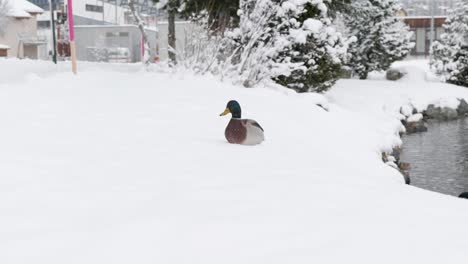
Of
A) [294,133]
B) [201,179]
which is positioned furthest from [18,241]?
[294,133]

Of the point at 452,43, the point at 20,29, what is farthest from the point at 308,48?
the point at 20,29

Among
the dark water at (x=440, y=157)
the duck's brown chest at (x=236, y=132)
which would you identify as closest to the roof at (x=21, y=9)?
the dark water at (x=440, y=157)

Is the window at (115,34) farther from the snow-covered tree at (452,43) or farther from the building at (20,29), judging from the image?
the snow-covered tree at (452,43)

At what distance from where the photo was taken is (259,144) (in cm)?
686

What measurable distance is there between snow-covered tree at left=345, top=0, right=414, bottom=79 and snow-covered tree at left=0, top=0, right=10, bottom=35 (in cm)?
2300

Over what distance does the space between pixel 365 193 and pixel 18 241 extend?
2499 millimetres

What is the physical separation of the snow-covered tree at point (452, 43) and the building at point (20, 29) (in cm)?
2643

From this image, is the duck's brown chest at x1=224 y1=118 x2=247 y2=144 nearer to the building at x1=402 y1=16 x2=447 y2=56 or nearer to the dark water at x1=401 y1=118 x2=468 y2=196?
the dark water at x1=401 y1=118 x2=468 y2=196

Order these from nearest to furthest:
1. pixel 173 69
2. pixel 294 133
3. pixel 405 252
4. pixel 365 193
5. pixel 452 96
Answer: pixel 405 252
pixel 365 193
pixel 294 133
pixel 173 69
pixel 452 96

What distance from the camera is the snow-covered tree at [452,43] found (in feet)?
88.6

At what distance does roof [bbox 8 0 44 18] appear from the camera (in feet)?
132

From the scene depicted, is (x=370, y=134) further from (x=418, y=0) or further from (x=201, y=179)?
(x=418, y=0)

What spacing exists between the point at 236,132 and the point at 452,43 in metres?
23.5

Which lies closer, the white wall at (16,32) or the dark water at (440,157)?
the dark water at (440,157)
